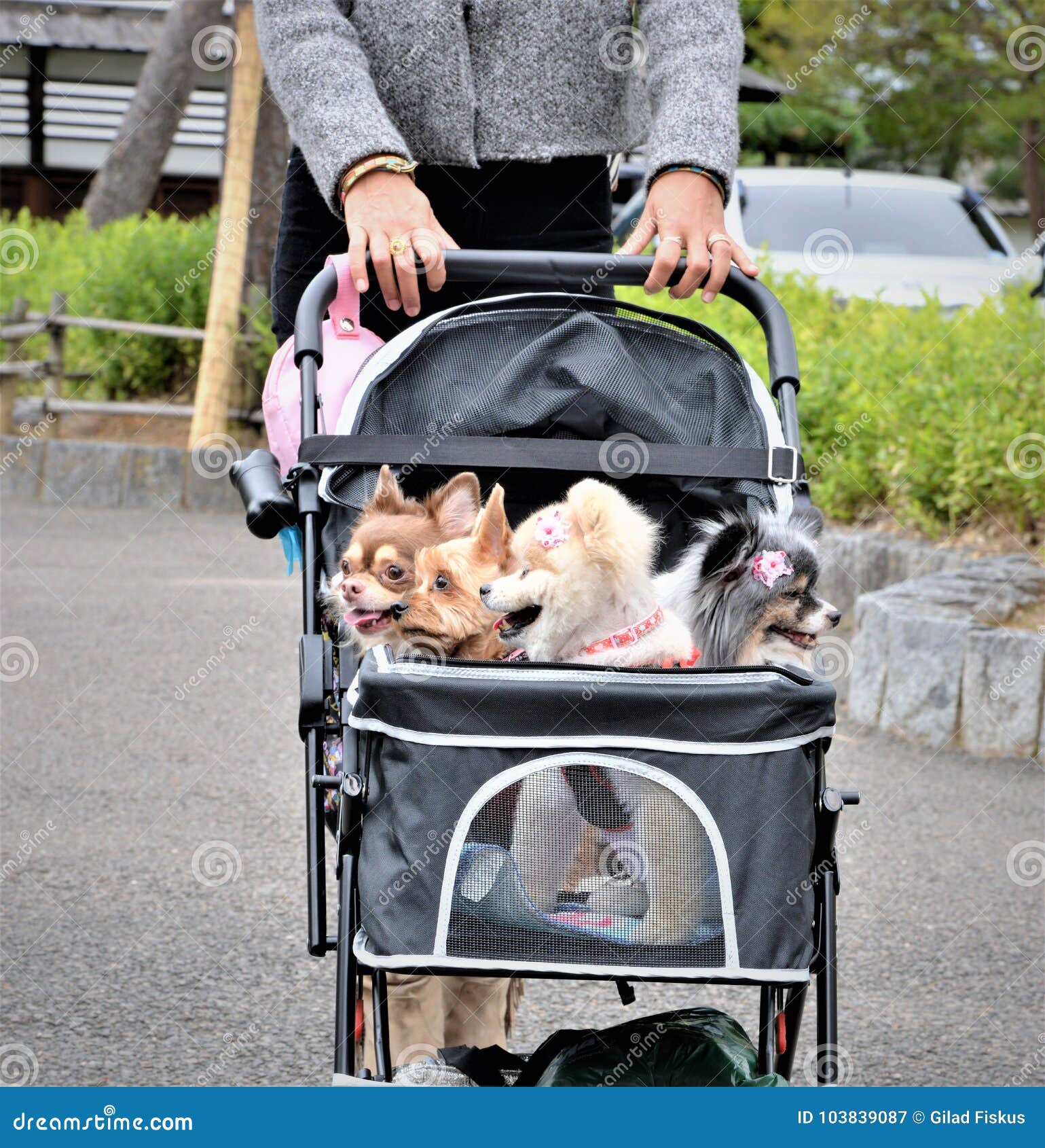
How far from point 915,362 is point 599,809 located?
528 centimetres

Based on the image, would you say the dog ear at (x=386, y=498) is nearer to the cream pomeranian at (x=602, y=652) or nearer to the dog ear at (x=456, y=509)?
the dog ear at (x=456, y=509)

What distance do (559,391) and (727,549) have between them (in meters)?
0.51

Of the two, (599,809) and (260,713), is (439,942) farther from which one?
(260,713)

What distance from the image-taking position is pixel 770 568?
88.5 inches

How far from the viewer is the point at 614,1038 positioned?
2.23 metres

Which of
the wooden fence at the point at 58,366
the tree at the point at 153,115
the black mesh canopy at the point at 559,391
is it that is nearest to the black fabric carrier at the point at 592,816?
the black mesh canopy at the point at 559,391

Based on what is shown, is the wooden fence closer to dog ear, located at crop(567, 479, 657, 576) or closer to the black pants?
the black pants

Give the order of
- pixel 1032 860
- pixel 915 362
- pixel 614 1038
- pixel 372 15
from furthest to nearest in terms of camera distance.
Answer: pixel 915 362, pixel 1032 860, pixel 372 15, pixel 614 1038

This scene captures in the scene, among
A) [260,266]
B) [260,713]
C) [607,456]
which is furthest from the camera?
[260,266]

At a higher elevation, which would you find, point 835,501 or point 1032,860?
point 835,501

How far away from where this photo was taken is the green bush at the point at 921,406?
19.9ft

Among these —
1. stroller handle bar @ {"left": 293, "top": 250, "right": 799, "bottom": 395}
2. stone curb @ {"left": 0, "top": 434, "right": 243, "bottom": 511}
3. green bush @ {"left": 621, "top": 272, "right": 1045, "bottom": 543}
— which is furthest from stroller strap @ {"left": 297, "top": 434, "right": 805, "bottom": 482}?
stone curb @ {"left": 0, "top": 434, "right": 243, "bottom": 511}

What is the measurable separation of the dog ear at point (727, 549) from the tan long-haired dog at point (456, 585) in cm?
33

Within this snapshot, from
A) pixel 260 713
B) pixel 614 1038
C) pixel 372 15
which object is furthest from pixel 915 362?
pixel 614 1038
